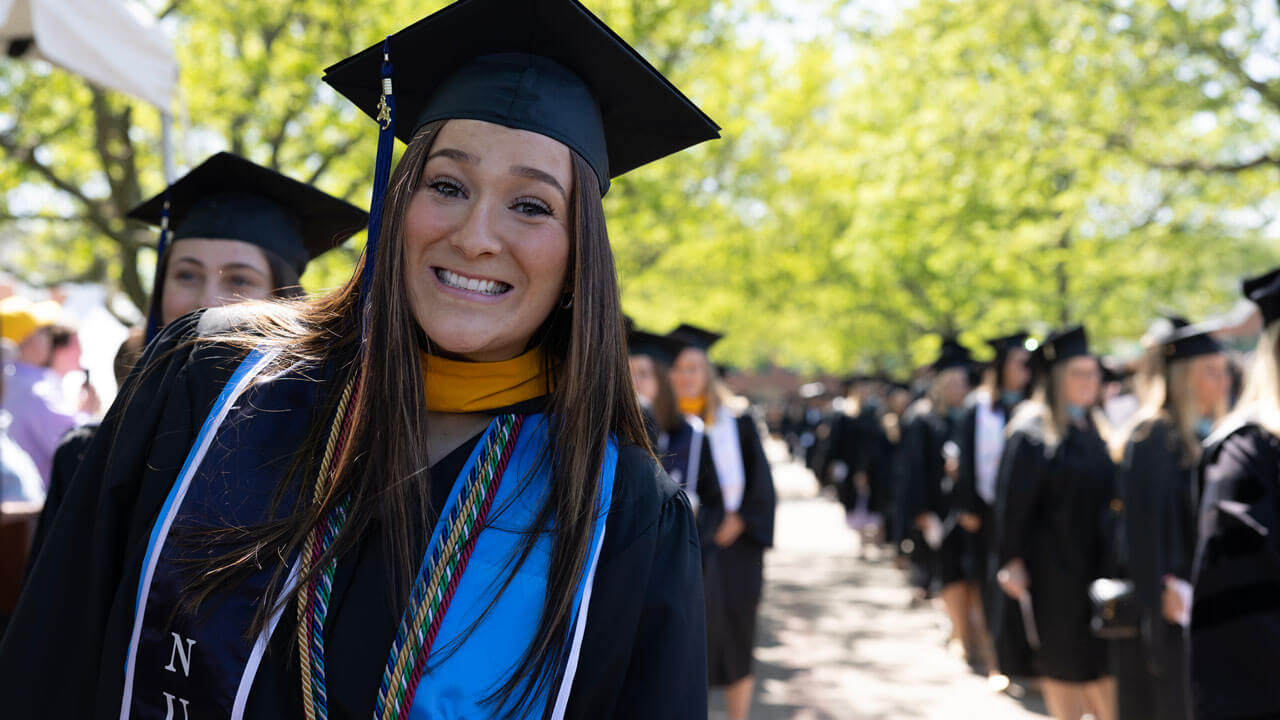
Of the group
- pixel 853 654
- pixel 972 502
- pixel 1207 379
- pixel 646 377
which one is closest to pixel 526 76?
pixel 646 377

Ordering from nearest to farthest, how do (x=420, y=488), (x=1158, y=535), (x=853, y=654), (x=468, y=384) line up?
(x=420, y=488) < (x=468, y=384) < (x=1158, y=535) < (x=853, y=654)

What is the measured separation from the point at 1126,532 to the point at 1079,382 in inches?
47.3

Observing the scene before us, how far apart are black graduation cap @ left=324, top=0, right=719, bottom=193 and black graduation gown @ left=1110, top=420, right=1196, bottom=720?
4253mm

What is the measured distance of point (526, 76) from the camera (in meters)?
1.84

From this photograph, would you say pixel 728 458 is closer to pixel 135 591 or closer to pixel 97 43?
pixel 97 43

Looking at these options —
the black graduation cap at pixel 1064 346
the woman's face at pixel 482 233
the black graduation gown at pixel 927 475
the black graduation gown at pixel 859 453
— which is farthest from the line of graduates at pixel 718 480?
the black graduation gown at pixel 859 453

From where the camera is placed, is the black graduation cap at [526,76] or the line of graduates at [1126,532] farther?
the line of graduates at [1126,532]

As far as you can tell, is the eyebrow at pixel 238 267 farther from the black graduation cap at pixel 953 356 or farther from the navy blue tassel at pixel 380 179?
the black graduation cap at pixel 953 356

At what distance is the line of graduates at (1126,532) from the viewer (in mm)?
3154

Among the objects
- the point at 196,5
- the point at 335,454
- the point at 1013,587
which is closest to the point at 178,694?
the point at 335,454

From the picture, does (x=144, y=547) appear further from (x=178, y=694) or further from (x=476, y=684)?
(x=476, y=684)

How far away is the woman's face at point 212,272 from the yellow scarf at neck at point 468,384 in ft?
4.12

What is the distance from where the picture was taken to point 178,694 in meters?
1.47

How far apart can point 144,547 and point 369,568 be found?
1.07 feet
